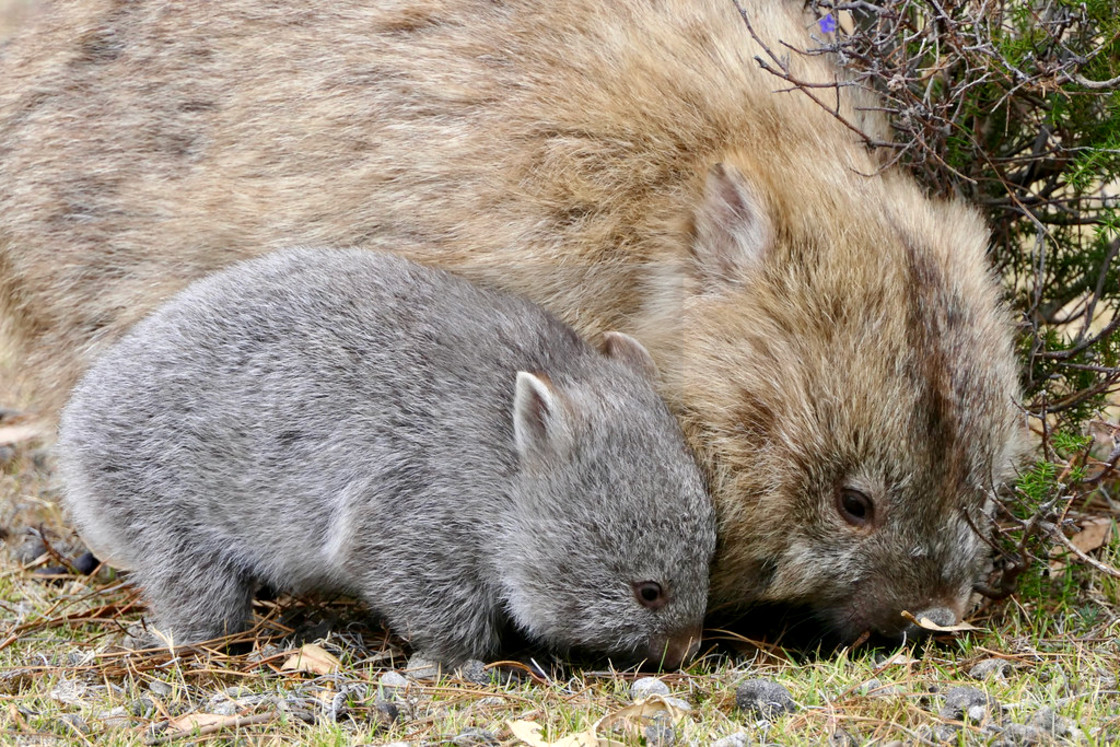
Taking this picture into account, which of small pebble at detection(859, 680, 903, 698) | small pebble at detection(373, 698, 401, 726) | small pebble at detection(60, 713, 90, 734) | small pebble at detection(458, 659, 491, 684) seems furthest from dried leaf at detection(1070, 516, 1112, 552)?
small pebble at detection(60, 713, 90, 734)

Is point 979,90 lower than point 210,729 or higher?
higher

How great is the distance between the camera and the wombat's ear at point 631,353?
15.6 feet

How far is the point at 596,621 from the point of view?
4418 mm

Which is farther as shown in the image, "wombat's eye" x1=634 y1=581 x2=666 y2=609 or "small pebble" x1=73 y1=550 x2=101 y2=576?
"small pebble" x1=73 y1=550 x2=101 y2=576

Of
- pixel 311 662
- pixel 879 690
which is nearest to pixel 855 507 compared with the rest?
pixel 879 690

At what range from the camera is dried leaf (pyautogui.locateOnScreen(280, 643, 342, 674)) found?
4.51 m

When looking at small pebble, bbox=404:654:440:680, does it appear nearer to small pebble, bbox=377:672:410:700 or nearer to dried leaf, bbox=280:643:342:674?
small pebble, bbox=377:672:410:700

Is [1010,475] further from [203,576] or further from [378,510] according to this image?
[203,576]

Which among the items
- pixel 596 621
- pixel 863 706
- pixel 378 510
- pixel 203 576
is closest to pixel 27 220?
pixel 203 576

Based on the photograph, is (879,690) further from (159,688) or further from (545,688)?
(159,688)

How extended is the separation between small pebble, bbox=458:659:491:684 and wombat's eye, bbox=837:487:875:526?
1.34m

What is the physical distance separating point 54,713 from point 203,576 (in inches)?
30.4

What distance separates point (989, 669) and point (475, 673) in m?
1.73

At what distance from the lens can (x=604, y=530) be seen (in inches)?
172
